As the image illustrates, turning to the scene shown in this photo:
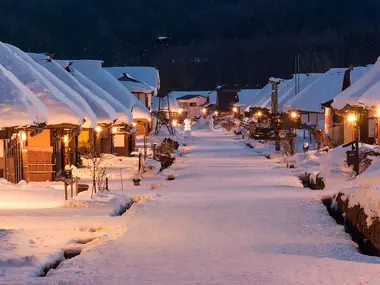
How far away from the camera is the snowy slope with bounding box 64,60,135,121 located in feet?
140

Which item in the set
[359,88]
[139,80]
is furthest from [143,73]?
[359,88]

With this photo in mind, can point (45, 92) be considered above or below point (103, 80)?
below

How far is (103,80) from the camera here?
4406 centimetres

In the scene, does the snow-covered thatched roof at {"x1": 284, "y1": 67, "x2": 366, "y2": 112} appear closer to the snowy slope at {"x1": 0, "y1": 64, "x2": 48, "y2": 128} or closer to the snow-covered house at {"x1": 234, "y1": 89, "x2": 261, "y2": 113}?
the snowy slope at {"x1": 0, "y1": 64, "x2": 48, "y2": 128}

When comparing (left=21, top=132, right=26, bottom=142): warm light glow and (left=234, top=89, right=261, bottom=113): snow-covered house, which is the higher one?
(left=234, top=89, right=261, bottom=113): snow-covered house

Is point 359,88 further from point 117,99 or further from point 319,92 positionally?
point 319,92

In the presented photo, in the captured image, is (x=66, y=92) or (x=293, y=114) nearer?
(x=66, y=92)

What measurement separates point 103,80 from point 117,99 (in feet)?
8.35

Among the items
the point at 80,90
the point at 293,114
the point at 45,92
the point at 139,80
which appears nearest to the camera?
the point at 45,92

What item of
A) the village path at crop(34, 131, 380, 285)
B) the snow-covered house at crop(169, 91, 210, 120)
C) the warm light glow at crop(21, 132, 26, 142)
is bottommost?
the village path at crop(34, 131, 380, 285)

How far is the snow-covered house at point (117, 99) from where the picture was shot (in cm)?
3922

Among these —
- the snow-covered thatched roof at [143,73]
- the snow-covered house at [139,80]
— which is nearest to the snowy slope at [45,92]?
the snow-covered house at [139,80]

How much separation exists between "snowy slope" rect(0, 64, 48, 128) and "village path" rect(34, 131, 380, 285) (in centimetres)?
486

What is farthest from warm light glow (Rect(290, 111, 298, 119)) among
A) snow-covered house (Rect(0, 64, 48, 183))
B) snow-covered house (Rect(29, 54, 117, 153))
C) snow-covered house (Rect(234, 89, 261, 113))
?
snow-covered house (Rect(234, 89, 261, 113))
